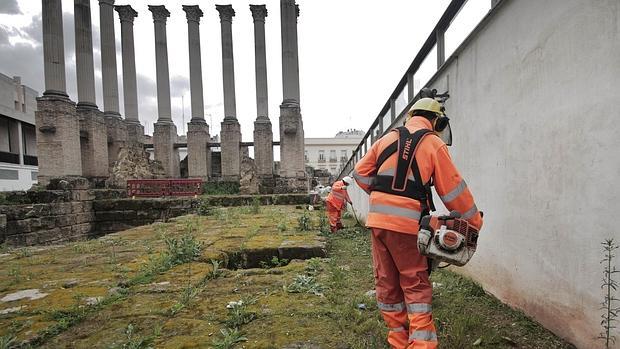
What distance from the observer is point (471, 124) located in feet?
10.8

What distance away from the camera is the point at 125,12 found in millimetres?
22875

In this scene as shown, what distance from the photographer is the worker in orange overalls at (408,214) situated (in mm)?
1913

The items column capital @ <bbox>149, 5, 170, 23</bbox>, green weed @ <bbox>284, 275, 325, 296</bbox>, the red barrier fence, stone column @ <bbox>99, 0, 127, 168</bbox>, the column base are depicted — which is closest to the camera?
green weed @ <bbox>284, 275, 325, 296</bbox>

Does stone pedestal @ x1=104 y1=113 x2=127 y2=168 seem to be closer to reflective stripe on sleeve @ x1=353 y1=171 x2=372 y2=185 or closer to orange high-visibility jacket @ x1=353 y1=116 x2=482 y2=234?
reflective stripe on sleeve @ x1=353 y1=171 x2=372 y2=185

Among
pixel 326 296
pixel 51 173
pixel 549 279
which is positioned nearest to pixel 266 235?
pixel 326 296

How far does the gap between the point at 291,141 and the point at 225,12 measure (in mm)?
10872

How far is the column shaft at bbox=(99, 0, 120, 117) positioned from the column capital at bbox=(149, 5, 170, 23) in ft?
8.42

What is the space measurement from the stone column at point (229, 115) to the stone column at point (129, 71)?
6.59 meters

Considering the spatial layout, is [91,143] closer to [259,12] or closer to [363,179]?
[259,12]

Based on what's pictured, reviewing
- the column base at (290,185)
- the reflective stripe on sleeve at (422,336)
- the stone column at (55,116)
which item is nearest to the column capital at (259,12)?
the stone column at (55,116)

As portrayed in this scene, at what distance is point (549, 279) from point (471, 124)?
170cm

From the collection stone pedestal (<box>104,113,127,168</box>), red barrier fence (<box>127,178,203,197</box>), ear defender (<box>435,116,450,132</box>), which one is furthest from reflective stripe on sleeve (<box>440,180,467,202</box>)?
stone pedestal (<box>104,113,127,168</box>)

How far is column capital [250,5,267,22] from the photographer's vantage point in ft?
72.9

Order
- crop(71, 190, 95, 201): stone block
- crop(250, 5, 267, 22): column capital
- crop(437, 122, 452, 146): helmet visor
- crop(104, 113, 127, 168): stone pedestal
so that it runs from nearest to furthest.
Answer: crop(437, 122, 452, 146): helmet visor → crop(71, 190, 95, 201): stone block → crop(104, 113, 127, 168): stone pedestal → crop(250, 5, 267, 22): column capital
